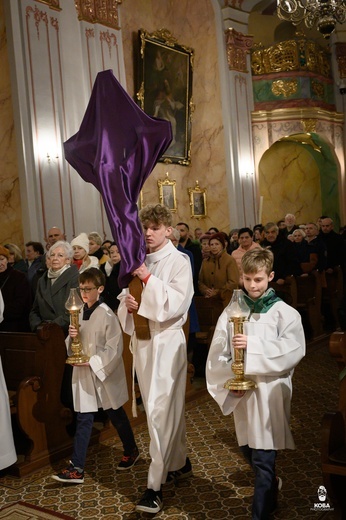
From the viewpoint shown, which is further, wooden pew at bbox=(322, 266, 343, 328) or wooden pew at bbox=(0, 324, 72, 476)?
wooden pew at bbox=(322, 266, 343, 328)

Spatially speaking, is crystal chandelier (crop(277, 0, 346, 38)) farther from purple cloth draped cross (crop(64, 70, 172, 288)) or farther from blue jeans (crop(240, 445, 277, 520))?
blue jeans (crop(240, 445, 277, 520))

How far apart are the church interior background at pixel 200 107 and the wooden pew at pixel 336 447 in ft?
23.2

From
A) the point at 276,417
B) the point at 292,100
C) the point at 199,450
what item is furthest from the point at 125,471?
the point at 292,100

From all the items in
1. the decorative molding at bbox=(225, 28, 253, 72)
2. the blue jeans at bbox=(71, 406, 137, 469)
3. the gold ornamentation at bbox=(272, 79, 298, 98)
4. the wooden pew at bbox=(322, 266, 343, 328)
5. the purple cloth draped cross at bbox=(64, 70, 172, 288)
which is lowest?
the blue jeans at bbox=(71, 406, 137, 469)

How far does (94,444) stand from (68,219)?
5.63 meters

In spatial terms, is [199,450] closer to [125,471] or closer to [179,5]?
[125,471]

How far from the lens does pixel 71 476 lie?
4184 millimetres

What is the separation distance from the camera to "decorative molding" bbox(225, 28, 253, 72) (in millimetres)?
14828

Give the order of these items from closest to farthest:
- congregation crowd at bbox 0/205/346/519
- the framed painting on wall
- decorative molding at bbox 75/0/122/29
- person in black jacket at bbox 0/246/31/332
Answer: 1. congregation crowd at bbox 0/205/346/519
2. person in black jacket at bbox 0/246/31/332
3. decorative molding at bbox 75/0/122/29
4. the framed painting on wall

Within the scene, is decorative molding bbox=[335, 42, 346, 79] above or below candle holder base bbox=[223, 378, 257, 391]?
above

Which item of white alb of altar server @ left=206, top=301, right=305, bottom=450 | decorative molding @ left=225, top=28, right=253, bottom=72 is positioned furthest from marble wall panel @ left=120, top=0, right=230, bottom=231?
white alb of altar server @ left=206, top=301, right=305, bottom=450

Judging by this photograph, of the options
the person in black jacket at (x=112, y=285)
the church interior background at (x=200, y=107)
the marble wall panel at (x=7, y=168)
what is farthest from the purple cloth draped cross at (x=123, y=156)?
the marble wall panel at (x=7, y=168)

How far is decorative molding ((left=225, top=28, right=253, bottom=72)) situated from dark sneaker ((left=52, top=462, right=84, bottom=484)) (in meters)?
12.6

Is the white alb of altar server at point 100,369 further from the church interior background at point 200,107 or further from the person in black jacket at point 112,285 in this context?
the church interior background at point 200,107
